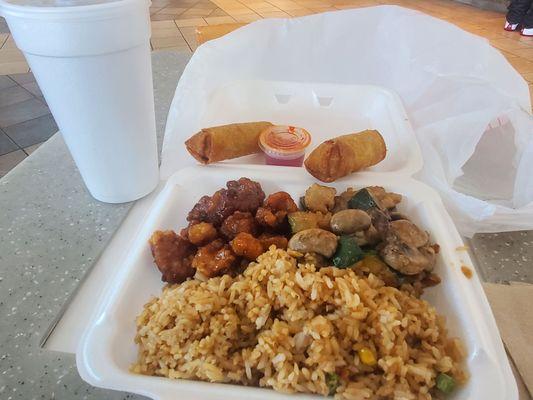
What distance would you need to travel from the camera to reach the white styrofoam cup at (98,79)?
694mm

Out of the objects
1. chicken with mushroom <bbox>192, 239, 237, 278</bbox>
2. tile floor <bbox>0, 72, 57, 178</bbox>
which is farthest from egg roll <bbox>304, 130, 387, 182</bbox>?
tile floor <bbox>0, 72, 57, 178</bbox>

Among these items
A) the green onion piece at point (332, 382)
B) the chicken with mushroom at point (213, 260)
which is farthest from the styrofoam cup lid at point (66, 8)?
the green onion piece at point (332, 382)

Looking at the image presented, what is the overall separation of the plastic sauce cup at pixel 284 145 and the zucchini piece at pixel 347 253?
359 millimetres

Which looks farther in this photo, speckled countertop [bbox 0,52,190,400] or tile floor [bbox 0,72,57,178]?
tile floor [bbox 0,72,57,178]

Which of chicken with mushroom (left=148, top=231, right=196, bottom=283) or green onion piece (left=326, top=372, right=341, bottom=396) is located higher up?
green onion piece (left=326, top=372, right=341, bottom=396)

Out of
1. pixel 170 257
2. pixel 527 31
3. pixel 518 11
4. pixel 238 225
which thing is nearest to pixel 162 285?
pixel 170 257

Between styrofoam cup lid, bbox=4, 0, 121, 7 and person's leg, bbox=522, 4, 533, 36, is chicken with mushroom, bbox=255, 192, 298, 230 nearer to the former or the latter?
styrofoam cup lid, bbox=4, 0, 121, 7

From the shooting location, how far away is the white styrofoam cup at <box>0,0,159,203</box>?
2.28 ft

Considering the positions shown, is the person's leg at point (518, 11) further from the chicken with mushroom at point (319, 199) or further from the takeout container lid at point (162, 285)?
the chicken with mushroom at point (319, 199)

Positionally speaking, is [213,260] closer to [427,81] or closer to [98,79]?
[98,79]

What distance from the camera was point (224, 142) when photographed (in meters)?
1.03

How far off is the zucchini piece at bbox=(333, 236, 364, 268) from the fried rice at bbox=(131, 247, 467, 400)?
1.9 inches

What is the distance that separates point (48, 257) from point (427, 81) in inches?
45.7

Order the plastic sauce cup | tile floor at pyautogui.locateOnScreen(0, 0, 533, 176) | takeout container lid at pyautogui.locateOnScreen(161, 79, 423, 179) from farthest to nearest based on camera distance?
tile floor at pyautogui.locateOnScreen(0, 0, 533, 176)
takeout container lid at pyautogui.locateOnScreen(161, 79, 423, 179)
the plastic sauce cup
